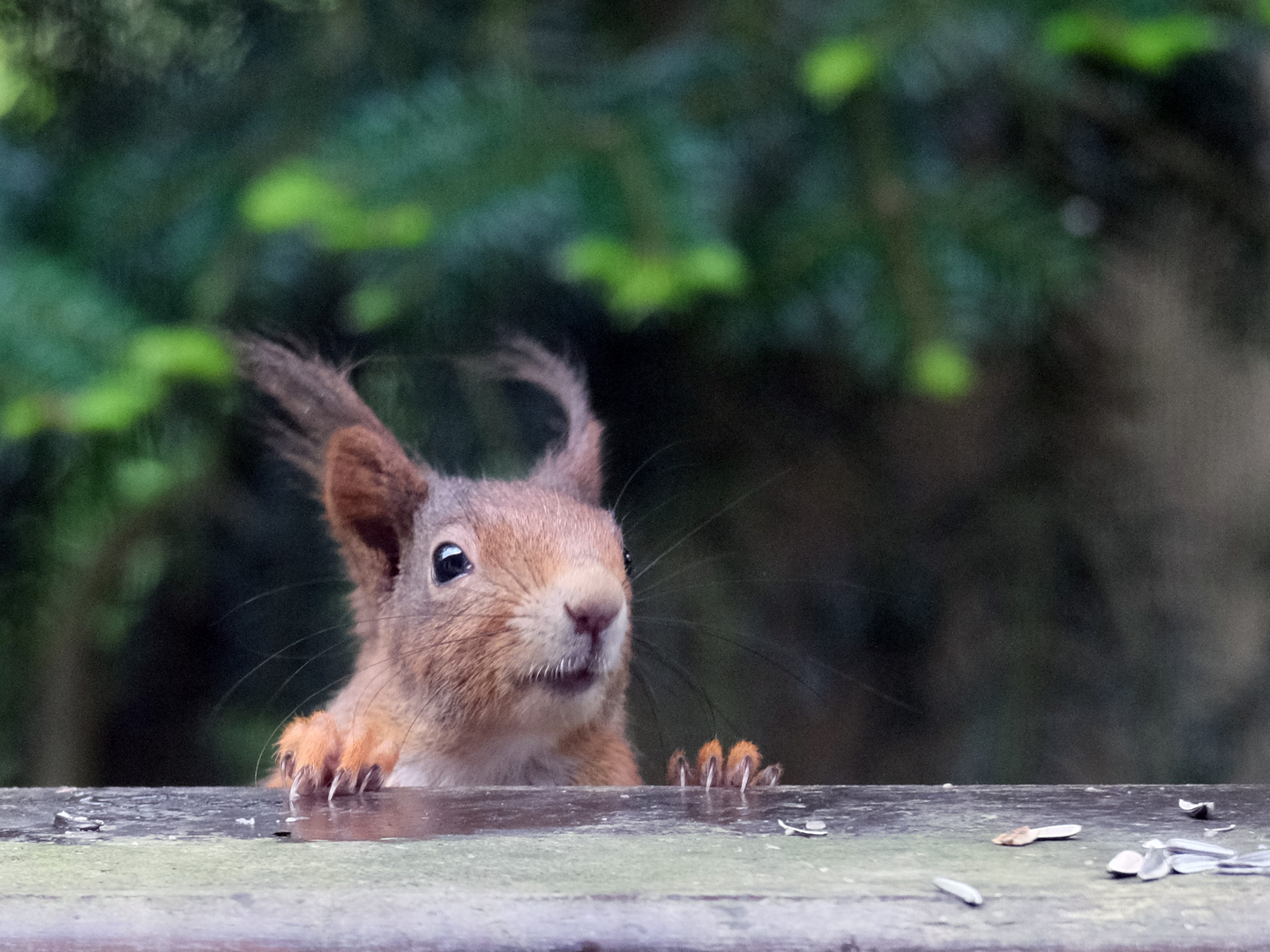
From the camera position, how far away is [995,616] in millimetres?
1779

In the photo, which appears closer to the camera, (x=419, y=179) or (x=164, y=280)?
(x=419, y=179)

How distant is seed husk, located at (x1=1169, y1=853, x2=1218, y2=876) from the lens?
0.67m

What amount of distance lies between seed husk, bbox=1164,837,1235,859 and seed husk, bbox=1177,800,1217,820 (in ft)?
0.37

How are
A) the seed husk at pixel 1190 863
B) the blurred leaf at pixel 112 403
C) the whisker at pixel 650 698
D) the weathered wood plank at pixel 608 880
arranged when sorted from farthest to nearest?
the whisker at pixel 650 698, the blurred leaf at pixel 112 403, the seed husk at pixel 1190 863, the weathered wood plank at pixel 608 880

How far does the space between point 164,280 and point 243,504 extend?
12.9 inches

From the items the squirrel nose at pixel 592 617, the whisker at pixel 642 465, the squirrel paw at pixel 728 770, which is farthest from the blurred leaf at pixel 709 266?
the squirrel paw at pixel 728 770

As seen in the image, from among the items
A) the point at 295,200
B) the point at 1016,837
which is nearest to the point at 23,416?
the point at 295,200

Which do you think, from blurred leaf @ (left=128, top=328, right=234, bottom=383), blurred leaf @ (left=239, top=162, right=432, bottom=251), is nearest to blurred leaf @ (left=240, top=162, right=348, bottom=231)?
blurred leaf @ (left=239, top=162, right=432, bottom=251)

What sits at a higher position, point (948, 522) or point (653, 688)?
point (948, 522)

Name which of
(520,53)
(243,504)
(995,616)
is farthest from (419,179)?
(995,616)

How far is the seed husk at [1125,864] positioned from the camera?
2.17 feet

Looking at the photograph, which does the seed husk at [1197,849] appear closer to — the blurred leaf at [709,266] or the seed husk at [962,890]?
the seed husk at [962,890]

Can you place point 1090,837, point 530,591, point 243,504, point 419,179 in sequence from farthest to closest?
point 243,504 → point 419,179 → point 530,591 → point 1090,837

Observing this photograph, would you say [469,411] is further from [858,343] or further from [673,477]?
[858,343]
